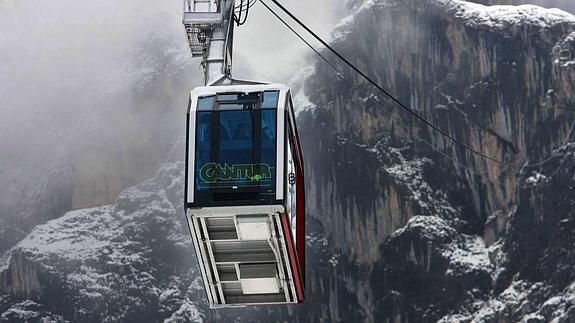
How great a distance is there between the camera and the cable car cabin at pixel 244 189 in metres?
36.6

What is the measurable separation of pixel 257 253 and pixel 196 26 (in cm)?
637

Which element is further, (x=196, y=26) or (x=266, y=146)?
(x=196, y=26)

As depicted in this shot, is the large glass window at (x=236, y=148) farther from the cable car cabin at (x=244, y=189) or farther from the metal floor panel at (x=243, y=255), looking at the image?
the metal floor panel at (x=243, y=255)

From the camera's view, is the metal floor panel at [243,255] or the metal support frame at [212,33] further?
the metal support frame at [212,33]

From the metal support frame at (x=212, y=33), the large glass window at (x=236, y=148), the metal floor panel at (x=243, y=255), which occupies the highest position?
the metal support frame at (x=212, y=33)

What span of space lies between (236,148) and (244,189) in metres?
1.45

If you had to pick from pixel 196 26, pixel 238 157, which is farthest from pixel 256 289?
pixel 196 26

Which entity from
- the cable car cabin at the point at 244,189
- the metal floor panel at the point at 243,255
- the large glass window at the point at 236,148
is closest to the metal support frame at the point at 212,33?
the cable car cabin at the point at 244,189

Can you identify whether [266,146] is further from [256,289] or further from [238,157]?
[256,289]

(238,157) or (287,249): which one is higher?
(238,157)

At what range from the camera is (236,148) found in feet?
124

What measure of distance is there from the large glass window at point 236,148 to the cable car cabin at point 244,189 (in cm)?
2

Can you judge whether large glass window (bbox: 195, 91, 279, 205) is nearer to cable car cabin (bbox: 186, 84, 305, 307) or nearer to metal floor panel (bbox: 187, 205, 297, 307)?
cable car cabin (bbox: 186, 84, 305, 307)

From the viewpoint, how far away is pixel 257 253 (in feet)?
126
